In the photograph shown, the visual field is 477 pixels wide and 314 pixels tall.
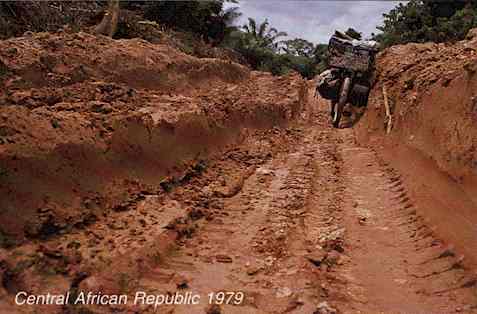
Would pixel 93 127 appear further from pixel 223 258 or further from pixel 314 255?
pixel 314 255

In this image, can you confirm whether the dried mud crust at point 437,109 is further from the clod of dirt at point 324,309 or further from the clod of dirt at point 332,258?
the clod of dirt at point 324,309

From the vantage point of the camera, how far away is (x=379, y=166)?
580 centimetres

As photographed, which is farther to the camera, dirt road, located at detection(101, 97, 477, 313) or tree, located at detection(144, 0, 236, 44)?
tree, located at detection(144, 0, 236, 44)

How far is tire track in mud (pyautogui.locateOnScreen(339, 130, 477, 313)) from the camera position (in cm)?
273

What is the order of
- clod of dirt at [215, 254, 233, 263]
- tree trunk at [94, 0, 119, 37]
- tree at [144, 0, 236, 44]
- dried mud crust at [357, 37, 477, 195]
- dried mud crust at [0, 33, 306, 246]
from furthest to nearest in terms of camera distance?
tree at [144, 0, 236, 44] → tree trunk at [94, 0, 119, 37] → dried mud crust at [357, 37, 477, 195] → clod of dirt at [215, 254, 233, 263] → dried mud crust at [0, 33, 306, 246]

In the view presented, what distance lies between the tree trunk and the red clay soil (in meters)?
5.14

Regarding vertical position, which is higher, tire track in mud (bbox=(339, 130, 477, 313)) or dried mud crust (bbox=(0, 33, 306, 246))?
dried mud crust (bbox=(0, 33, 306, 246))

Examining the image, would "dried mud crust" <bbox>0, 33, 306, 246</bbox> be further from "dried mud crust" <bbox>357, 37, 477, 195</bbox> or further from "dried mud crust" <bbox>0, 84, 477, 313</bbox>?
"dried mud crust" <bbox>357, 37, 477, 195</bbox>

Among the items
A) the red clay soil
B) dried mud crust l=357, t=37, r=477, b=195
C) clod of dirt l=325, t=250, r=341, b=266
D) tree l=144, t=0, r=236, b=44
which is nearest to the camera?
clod of dirt l=325, t=250, r=341, b=266

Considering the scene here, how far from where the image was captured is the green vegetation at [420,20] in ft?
46.4

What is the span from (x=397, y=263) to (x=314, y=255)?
63 cm

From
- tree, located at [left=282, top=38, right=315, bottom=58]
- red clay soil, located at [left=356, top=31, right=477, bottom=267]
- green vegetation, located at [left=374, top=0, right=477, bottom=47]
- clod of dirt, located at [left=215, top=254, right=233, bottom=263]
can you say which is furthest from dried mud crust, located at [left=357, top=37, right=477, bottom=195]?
tree, located at [left=282, top=38, right=315, bottom=58]

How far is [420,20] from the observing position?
610 inches

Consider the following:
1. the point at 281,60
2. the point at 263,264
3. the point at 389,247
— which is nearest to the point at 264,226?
the point at 263,264
